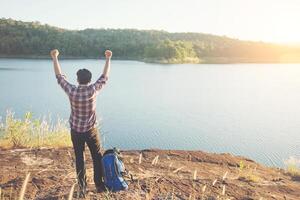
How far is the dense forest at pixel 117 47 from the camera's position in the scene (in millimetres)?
94688

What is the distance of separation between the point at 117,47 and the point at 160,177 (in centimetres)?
10150

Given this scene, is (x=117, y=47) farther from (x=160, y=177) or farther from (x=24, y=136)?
(x=160, y=177)

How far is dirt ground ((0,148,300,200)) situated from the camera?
627 centimetres

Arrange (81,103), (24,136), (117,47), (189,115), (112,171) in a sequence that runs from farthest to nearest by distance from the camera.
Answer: (117,47) < (189,115) < (24,136) < (112,171) < (81,103)

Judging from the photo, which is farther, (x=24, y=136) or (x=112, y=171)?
(x=24, y=136)

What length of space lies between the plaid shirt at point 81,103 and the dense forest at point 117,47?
88.0 metres

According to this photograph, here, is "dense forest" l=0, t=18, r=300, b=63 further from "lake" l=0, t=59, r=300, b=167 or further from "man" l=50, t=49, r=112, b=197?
"man" l=50, t=49, r=112, b=197

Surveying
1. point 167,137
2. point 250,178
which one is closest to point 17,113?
point 167,137

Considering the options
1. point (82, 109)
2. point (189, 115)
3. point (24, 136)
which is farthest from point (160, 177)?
point (189, 115)

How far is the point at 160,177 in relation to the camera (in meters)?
7.15

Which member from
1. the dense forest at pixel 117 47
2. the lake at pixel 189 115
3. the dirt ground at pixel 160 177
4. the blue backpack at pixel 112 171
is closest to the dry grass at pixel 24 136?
the dirt ground at pixel 160 177

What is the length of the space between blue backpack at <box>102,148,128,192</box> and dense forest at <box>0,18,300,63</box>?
3455 inches

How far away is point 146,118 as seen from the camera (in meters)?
21.9

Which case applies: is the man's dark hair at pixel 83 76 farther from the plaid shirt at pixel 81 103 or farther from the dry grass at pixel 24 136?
the dry grass at pixel 24 136
